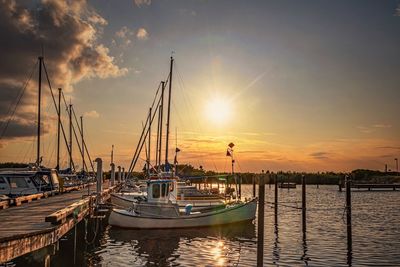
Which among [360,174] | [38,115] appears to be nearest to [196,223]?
[38,115]

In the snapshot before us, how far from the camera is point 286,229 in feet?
116

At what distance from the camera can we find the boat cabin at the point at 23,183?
35.8 m

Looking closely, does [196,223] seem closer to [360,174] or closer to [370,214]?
[370,214]

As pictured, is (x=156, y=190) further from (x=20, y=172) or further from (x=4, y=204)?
(x=20, y=172)

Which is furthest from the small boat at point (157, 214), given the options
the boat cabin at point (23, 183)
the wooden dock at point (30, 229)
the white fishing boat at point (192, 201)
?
the wooden dock at point (30, 229)

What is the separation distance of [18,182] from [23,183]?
414mm

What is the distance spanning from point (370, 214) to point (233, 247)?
26691 mm

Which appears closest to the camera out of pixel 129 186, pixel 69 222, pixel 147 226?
pixel 69 222

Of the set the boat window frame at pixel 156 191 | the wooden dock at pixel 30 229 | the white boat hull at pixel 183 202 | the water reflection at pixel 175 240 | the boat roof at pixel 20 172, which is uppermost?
the boat roof at pixel 20 172

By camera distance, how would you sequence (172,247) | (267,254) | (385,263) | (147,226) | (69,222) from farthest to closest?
1. (147,226)
2. (172,247)
3. (267,254)
4. (385,263)
5. (69,222)

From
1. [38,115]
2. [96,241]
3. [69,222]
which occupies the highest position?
[38,115]

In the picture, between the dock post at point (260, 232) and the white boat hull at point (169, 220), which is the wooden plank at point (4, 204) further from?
the dock post at point (260, 232)

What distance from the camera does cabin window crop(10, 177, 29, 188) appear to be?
120ft

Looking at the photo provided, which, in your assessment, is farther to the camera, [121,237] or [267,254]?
[121,237]
